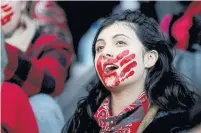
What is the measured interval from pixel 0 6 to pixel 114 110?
74 cm

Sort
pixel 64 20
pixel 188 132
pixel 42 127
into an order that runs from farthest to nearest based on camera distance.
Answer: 1. pixel 64 20
2. pixel 42 127
3. pixel 188 132

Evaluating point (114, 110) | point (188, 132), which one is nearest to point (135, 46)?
point (114, 110)

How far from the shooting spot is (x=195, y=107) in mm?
1896

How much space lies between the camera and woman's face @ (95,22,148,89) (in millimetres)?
1915

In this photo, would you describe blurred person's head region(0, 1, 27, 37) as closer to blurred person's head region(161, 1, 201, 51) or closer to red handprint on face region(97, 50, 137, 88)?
red handprint on face region(97, 50, 137, 88)

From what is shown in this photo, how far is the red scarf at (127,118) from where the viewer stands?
6.09ft

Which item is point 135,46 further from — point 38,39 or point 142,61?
point 38,39

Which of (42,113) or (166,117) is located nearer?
(166,117)

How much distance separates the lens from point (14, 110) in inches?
79.7

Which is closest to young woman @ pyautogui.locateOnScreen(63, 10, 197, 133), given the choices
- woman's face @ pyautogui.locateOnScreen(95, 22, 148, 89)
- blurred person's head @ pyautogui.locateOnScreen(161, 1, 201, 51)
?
woman's face @ pyautogui.locateOnScreen(95, 22, 148, 89)

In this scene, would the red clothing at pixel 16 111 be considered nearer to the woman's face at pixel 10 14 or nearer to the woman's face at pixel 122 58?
the woman's face at pixel 10 14

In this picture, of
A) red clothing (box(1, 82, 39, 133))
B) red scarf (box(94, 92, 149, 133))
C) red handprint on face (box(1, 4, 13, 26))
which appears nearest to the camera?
red scarf (box(94, 92, 149, 133))

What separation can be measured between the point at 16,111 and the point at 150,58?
634 mm

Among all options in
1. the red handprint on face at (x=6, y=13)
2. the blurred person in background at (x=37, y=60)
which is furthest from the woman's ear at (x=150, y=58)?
the red handprint on face at (x=6, y=13)
